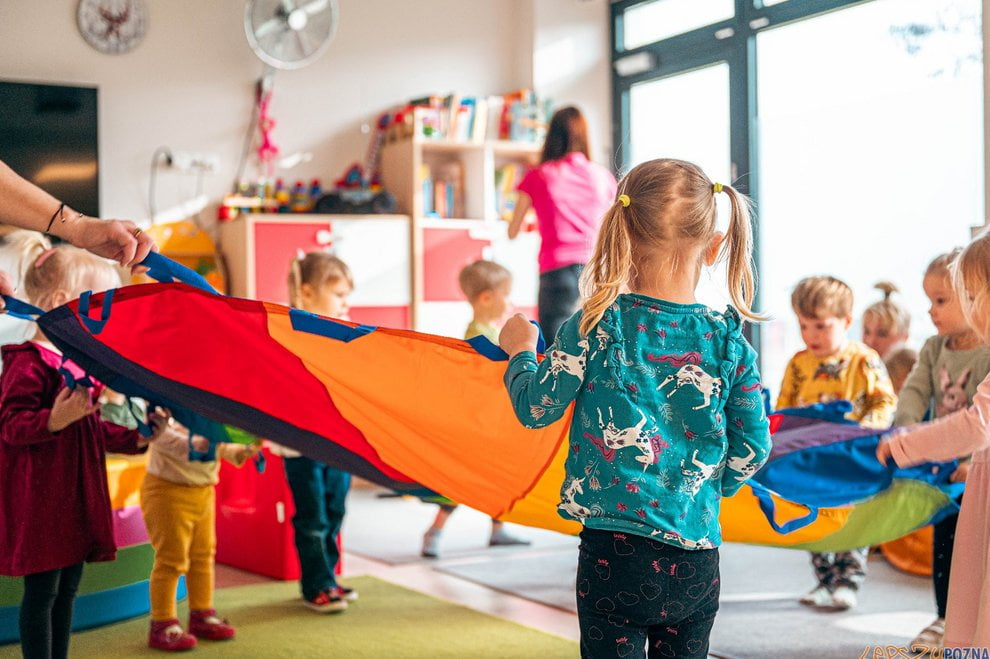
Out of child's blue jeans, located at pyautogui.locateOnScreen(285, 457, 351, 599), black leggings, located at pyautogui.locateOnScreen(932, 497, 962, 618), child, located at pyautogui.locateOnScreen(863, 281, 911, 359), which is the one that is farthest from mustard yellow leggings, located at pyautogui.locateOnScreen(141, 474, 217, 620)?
child, located at pyautogui.locateOnScreen(863, 281, 911, 359)

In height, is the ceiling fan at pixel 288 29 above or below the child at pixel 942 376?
above

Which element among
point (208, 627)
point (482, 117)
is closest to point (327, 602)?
point (208, 627)

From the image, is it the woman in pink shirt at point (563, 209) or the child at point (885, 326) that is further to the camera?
the woman in pink shirt at point (563, 209)

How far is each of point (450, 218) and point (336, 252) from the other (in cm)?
71

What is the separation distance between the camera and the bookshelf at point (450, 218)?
5.73m

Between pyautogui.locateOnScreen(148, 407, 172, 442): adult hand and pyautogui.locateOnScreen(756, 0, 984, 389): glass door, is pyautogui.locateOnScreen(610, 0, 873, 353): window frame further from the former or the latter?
pyautogui.locateOnScreen(148, 407, 172, 442): adult hand

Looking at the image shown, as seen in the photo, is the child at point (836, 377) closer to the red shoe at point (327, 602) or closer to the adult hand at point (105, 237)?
the red shoe at point (327, 602)

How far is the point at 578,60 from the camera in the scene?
628cm

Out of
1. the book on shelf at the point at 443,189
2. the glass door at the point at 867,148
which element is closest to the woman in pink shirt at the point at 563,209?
the glass door at the point at 867,148

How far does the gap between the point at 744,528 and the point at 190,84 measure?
4.17m

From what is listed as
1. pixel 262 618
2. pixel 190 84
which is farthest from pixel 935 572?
pixel 190 84

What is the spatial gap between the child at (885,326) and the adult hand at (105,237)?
2.83m

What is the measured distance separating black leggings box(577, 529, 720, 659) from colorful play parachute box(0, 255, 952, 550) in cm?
56

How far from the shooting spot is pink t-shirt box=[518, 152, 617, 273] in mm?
4297
